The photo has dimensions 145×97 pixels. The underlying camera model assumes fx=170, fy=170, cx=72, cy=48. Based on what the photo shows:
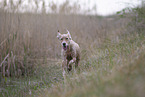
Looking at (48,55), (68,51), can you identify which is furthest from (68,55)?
(48,55)

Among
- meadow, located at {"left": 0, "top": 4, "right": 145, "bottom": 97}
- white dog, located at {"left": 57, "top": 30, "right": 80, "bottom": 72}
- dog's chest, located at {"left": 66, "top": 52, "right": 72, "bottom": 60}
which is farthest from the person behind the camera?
dog's chest, located at {"left": 66, "top": 52, "right": 72, "bottom": 60}

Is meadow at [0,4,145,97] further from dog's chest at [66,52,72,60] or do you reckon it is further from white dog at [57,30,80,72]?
dog's chest at [66,52,72,60]

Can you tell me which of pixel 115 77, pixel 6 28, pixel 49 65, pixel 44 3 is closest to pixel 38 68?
pixel 49 65

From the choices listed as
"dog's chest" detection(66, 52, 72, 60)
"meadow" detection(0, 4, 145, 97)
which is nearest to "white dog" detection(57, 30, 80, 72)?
"dog's chest" detection(66, 52, 72, 60)

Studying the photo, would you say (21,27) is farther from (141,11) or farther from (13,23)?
(141,11)

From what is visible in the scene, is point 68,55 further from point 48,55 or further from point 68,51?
point 48,55

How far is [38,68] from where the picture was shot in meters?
5.37

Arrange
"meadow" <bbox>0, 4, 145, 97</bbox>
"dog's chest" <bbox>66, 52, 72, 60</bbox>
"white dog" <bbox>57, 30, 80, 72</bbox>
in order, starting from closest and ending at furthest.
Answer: "meadow" <bbox>0, 4, 145, 97</bbox> → "white dog" <bbox>57, 30, 80, 72</bbox> → "dog's chest" <bbox>66, 52, 72, 60</bbox>

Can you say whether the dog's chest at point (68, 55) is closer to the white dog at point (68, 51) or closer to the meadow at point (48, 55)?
the white dog at point (68, 51)

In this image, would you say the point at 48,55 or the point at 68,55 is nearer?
the point at 68,55

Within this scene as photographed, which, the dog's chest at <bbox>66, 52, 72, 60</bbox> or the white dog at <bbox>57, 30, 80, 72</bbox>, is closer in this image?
the white dog at <bbox>57, 30, 80, 72</bbox>

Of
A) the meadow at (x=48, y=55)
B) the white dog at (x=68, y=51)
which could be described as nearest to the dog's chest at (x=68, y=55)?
the white dog at (x=68, y=51)

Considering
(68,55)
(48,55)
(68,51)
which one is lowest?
(48,55)

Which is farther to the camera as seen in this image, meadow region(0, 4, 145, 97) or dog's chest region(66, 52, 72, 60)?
dog's chest region(66, 52, 72, 60)
